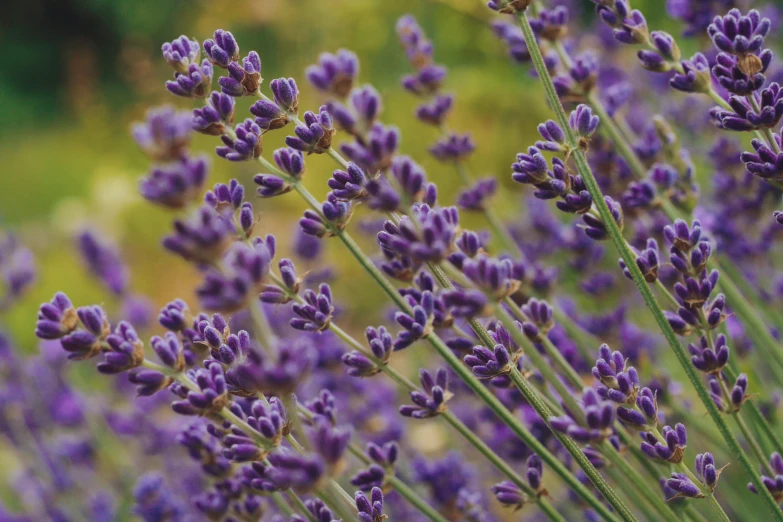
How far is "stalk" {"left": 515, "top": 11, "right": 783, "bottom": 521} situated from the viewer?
87 centimetres

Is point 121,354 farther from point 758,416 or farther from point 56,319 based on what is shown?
point 758,416

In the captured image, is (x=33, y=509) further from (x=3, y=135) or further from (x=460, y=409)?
(x=3, y=135)

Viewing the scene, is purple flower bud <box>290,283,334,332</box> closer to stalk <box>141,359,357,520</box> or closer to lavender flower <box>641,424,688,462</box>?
stalk <box>141,359,357,520</box>

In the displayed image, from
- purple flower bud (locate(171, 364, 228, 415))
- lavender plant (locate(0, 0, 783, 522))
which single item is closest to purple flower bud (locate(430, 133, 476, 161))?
lavender plant (locate(0, 0, 783, 522))

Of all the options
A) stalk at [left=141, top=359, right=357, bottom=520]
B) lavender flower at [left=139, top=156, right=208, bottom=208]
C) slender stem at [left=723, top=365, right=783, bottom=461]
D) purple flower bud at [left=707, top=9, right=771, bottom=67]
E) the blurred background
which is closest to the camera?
lavender flower at [left=139, top=156, right=208, bottom=208]

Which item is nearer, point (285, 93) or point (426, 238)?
point (426, 238)

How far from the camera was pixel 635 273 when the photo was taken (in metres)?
0.88

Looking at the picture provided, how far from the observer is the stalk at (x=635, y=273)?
0.87m

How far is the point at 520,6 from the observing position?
0.94 meters

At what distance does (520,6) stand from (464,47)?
378 cm

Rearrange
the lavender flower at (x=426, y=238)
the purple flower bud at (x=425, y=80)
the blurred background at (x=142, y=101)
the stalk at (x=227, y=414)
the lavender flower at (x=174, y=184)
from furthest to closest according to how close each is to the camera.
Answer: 1. the blurred background at (x=142, y=101)
2. the purple flower bud at (x=425, y=80)
3. the stalk at (x=227, y=414)
4. the lavender flower at (x=426, y=238)
5. the lavender flower at (x=174, y=184)

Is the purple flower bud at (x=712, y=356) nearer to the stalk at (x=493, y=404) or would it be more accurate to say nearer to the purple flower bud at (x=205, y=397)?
the stalk at (x=493, y=404)

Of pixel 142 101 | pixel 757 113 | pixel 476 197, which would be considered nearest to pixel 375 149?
pixel 757 113

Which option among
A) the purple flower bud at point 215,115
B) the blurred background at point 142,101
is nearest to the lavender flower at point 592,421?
the purple flower bud at point 215,115
